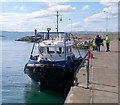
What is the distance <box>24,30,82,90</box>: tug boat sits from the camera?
40.7 feet

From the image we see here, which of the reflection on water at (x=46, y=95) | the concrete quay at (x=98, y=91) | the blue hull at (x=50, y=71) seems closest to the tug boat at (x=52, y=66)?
the blue hull at (x=50, y=71)

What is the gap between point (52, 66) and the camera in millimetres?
12305

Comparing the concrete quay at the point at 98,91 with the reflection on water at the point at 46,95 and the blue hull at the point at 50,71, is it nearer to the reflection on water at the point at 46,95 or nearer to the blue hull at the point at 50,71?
the blue hull at the point at 50,71

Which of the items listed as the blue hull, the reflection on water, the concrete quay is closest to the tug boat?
the blue hull

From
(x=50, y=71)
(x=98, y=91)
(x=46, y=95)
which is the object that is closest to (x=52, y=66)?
(x=50, y=71)

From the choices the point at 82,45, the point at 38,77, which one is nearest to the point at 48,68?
the point at 38,77

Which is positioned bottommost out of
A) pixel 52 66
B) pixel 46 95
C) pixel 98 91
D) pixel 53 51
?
pixel 46 95

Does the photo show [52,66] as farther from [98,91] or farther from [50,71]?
[98,91]

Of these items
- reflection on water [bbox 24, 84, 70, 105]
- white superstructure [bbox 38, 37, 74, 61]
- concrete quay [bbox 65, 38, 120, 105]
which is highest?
white superstructure [bbox 38, 37, 74, 61]

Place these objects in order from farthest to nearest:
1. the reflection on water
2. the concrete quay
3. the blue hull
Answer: the blue hull → the reflection on water → the concrete quay

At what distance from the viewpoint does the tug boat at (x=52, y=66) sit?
12406 millimetres

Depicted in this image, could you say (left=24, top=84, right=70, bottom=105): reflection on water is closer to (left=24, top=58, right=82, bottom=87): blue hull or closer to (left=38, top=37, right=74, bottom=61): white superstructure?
(left=24, top=58, right=82, bottom=87): blue hull

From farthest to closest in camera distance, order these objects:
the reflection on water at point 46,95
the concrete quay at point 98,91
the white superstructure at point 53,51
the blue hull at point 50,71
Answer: the white superstructure at point 53,51, the blue hull at point 50,71, the reflection on water at point 46,95, the concrete quay at point 98,91

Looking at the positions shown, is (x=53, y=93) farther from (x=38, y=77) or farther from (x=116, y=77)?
(x=116, y=77)
